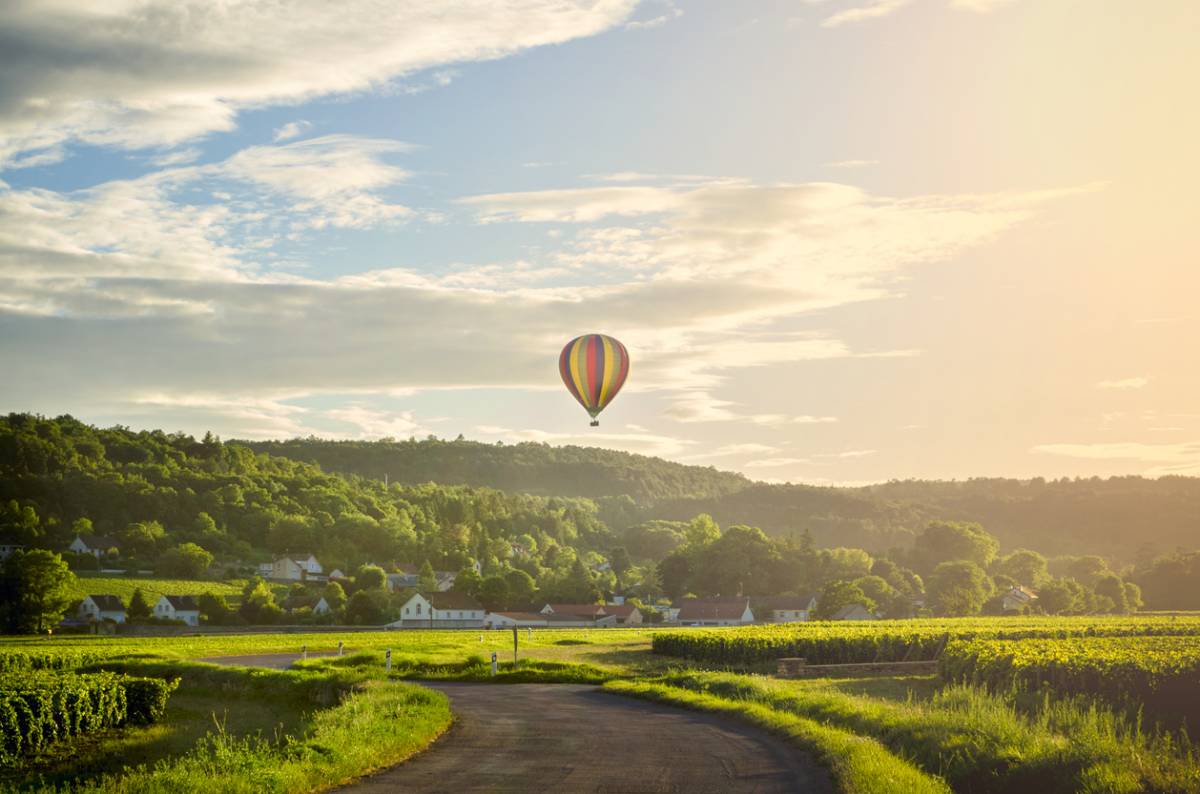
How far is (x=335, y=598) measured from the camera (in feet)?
396

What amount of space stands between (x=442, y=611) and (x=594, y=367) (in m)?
82.2

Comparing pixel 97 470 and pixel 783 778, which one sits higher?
pixel 97 470

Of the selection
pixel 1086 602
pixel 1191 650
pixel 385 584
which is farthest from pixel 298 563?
pixel 1191 650

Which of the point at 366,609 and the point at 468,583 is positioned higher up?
the point at 468,583

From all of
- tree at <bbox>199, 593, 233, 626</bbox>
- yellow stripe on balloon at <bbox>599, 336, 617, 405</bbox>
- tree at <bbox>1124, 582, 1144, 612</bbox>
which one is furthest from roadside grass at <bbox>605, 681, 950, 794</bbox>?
tree at <bbox>1124, 582, 1144, 612</bbox>

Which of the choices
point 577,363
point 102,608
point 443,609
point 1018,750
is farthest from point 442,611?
point 1018,750

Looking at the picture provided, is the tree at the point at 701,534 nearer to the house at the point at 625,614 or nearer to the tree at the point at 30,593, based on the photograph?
the house at the point at 625,614

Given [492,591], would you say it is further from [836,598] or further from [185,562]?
[836,598]

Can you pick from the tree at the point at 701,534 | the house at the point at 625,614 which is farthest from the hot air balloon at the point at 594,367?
the tree at the point at 701,534

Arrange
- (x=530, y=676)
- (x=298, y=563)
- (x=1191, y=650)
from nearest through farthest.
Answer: (x=1191, y=650) → (x=530, y=676) → (x=298, y=563)

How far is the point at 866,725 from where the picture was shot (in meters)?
24.4

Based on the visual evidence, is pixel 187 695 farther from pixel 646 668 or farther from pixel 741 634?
pixel 741 634

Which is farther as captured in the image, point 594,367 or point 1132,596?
point 1132,596

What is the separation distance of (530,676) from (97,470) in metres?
171
